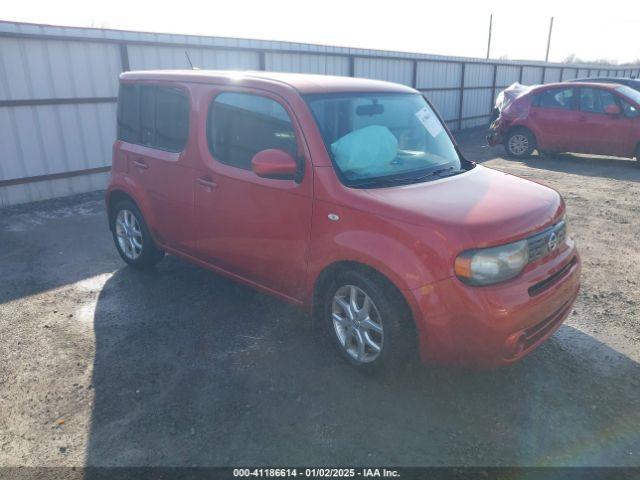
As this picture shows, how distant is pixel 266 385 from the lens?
3338mm

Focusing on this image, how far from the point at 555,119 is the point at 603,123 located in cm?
95

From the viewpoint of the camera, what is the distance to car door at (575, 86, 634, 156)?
10438 millimetres

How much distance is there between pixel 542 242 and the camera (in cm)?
318

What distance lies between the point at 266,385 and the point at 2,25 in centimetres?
729

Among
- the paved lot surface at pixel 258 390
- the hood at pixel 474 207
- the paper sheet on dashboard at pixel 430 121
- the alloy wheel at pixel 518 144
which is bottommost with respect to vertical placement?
the alloy wheel at pixel 518 144

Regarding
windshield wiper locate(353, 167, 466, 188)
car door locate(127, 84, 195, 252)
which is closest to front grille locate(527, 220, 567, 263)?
windshield wiper locate(353, 167, 466, 188)

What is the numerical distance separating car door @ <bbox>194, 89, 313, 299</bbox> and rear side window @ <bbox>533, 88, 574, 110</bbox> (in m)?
9.47

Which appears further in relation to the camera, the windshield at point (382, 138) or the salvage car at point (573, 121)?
the salvage car at point (573, 121)

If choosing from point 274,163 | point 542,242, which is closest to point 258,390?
Result: point 274,163

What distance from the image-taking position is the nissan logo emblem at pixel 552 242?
10.6 ft

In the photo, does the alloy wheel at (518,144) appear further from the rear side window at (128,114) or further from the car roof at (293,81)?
the rear side window at (128,114)

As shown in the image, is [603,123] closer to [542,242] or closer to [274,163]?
[542,242]

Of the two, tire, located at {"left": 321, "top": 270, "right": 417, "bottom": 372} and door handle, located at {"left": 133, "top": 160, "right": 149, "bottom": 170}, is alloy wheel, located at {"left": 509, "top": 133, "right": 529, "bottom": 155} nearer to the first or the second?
door handle, located at {"left": 133, "top": 160, "right": 149, "bottom": 170}

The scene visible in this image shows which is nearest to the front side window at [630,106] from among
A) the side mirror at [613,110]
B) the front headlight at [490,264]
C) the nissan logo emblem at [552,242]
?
the side mirror at [613,110]
